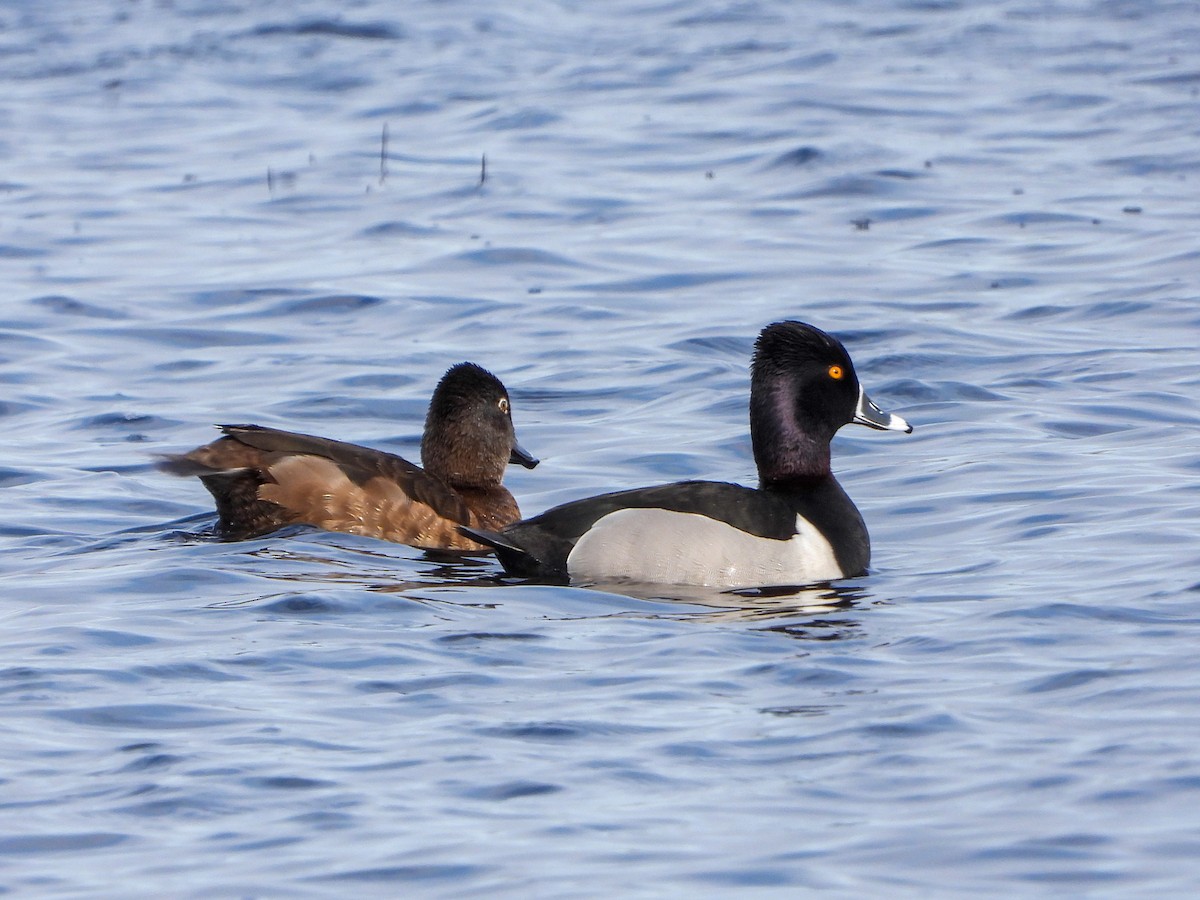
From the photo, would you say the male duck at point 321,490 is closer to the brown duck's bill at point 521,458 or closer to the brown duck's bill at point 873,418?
the brown duck's bill at point 521,458

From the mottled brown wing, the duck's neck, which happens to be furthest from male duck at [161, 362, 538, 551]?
the duck's neck

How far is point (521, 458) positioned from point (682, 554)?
1.80 m

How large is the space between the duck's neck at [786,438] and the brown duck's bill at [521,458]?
Answer: 131cm

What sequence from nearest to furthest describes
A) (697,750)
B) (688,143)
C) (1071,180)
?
(697,750) < (1071,180) < (688,143)

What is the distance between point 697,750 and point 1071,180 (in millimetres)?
11946

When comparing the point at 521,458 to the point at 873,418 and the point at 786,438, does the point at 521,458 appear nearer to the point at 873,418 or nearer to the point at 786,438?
the point at 786,438

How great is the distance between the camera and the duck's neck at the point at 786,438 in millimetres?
8648

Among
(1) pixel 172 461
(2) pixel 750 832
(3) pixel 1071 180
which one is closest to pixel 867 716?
(2) pixel 750 832

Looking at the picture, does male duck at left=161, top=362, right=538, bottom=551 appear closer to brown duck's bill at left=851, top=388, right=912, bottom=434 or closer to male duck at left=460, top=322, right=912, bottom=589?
male duck at left=460, top=322, right=912, bottom=589

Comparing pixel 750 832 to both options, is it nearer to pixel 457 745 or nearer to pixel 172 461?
pixel 457 745

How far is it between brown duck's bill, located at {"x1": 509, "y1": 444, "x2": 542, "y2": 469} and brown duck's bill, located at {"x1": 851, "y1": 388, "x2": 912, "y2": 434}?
1568 mm

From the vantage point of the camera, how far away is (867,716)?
240 inches

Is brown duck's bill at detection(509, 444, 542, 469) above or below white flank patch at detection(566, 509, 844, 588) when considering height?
above

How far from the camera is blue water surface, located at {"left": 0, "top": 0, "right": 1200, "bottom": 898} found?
5.32 metres
